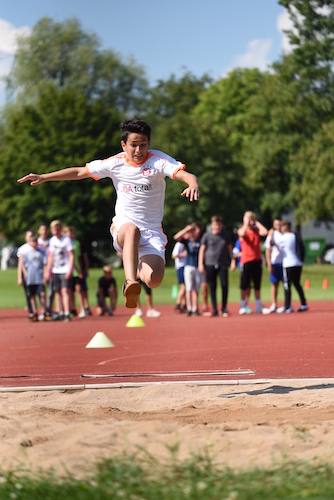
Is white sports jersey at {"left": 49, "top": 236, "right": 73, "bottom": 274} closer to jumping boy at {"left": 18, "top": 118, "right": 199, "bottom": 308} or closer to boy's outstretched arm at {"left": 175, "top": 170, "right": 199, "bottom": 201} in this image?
jumping boy at {"left": 18, "top": 118, "right": 199, "bottom": 308}

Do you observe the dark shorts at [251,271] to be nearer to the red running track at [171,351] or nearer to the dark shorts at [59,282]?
the red running track at [171,351]

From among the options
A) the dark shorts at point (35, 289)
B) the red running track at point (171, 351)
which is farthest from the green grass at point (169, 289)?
the red running track at point (171, 351)

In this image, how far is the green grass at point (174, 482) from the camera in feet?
Answer: 11.1

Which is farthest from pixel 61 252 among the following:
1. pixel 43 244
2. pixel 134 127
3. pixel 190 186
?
pixel 190 186

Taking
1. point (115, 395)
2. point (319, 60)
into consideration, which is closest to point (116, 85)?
point (319, 60)

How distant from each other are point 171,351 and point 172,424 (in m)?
6.03

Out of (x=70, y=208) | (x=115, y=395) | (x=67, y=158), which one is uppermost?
(x=67, y=158)

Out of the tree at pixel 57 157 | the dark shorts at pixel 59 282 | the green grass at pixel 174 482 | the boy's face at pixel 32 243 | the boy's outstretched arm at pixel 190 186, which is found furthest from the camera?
the tree at pixel 57 157

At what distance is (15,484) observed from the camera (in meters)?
3.67

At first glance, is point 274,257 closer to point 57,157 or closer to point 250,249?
point 250,249

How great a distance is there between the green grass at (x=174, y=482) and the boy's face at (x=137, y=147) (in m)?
3.88

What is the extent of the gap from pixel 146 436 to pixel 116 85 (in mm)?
56136

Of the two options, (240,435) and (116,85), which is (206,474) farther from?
(116,85)

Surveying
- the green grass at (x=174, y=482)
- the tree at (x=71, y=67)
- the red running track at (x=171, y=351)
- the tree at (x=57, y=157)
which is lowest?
the red running track at (x=171, y=351)
